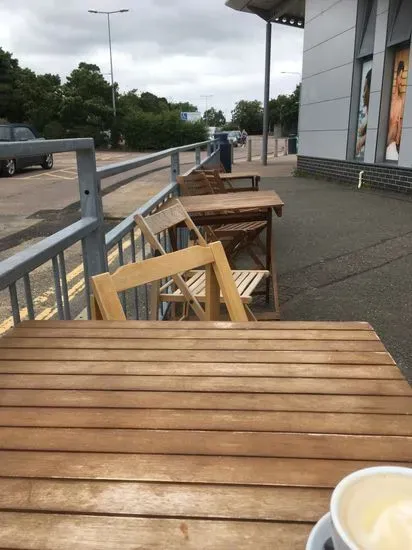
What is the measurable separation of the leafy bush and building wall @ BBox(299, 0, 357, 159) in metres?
28.4

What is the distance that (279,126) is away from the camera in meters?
60.2

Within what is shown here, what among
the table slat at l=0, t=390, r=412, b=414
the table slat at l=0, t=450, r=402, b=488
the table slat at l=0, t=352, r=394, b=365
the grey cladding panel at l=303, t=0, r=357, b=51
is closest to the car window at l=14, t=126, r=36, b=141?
the grey cladding panel at l=303, t=0, r=357, b=51

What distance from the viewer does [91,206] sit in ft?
8.09

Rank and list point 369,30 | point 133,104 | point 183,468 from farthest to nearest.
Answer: point 133,104, point 369,30, point 183,468

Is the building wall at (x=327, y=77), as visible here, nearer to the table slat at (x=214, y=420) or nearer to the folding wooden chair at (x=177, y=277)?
the folding wooden chair at (x=177, y=277)

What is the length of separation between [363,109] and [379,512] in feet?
39.0

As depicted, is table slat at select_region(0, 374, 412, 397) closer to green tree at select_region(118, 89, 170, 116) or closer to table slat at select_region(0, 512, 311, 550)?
table slat at select_region(0, 512, 311, 550)

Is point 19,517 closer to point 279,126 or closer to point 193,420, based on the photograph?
point 193,420

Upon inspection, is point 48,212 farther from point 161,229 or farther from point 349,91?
point 161,229

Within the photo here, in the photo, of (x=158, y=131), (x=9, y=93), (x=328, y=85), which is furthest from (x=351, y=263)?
(x=9, y=93)

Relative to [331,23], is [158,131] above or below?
below

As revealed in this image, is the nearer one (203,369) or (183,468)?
(183,468)

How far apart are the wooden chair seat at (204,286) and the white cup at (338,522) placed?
7.30 ft

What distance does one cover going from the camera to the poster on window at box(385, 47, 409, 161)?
9.60 meters
